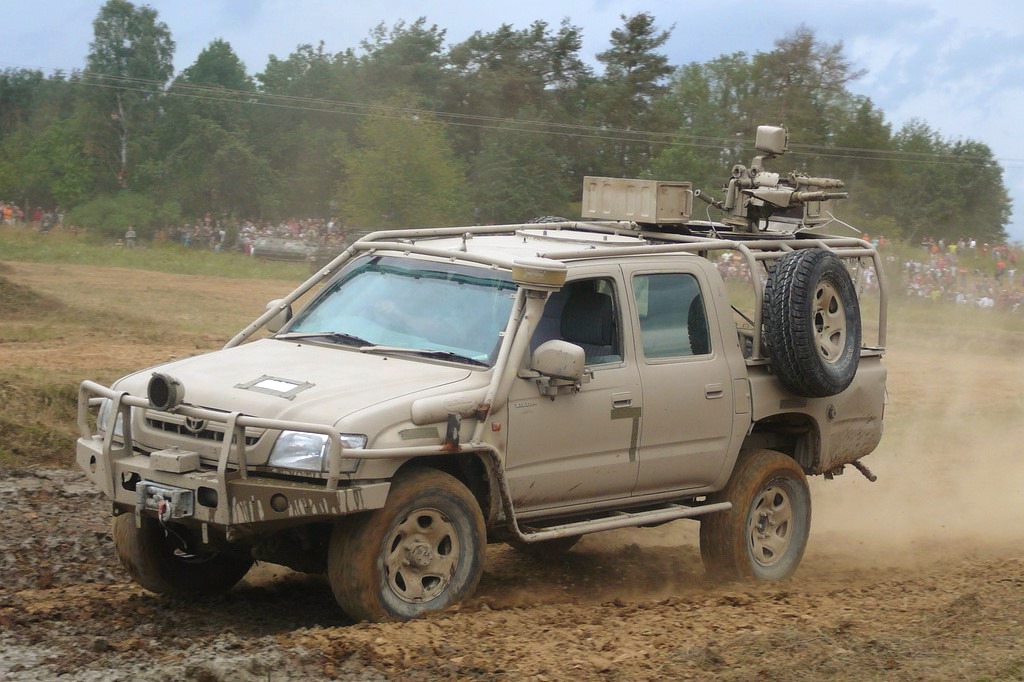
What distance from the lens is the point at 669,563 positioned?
29.7 ft

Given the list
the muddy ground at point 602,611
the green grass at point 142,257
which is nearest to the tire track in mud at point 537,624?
the muddy ground at point 602,611

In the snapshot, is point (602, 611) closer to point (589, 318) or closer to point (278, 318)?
point (589, 318)

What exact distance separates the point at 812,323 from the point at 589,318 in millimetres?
1364

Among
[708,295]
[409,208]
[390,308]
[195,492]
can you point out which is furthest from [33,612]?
[409,208]

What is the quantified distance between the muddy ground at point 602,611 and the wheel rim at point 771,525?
10.0 inches

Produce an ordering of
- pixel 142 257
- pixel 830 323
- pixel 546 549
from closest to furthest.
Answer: pixel 830 323 → pixel 546 549 → pixel 142 257

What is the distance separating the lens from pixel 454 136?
5541 cm

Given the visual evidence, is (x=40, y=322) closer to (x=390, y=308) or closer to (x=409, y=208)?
(x=390, y=308)

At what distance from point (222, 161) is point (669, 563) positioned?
50.7 metres

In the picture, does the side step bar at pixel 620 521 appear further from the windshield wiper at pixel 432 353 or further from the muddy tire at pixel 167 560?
the muddy tire at pixel 167 560

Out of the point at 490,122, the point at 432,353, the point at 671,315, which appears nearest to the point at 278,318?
the point at 432,353

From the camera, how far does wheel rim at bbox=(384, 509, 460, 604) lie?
6.35 metres

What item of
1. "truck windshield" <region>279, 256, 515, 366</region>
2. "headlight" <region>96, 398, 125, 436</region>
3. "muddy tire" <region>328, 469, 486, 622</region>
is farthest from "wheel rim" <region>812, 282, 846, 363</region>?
"headlight" <region>96, 398, 125, 436</region>

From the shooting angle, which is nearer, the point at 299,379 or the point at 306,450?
the point at 306,450
